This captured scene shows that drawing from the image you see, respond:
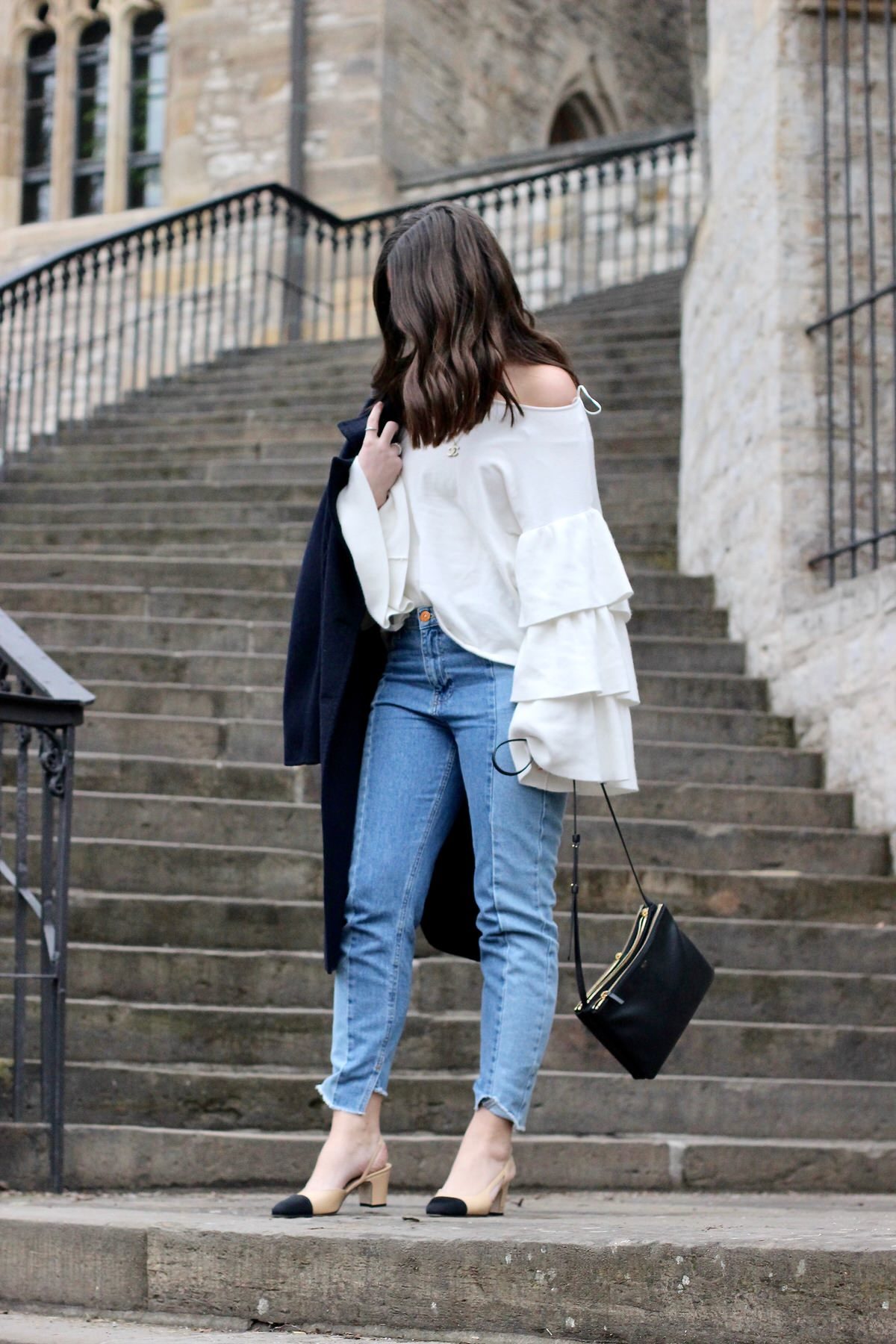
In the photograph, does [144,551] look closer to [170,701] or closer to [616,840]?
[170,701]

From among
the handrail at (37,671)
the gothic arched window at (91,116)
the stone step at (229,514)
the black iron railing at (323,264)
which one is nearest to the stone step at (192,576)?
the stone step at (229,514)

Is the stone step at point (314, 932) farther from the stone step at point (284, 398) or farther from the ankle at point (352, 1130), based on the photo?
the stone step at point (284, 398)

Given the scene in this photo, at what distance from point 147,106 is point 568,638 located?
55.9ft

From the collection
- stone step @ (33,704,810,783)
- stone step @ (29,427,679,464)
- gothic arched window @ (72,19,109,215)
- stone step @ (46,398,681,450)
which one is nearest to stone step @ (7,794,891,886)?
stone step @ (33,704,810,783)

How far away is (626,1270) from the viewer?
2527mm

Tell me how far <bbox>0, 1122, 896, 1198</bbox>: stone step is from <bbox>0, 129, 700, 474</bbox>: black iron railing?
11.3 meters

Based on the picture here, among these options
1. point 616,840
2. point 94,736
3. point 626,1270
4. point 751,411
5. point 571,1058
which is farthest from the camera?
point 751,411

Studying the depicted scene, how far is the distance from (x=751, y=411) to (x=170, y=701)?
8.75ft

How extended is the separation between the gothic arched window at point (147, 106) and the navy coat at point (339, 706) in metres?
16.2

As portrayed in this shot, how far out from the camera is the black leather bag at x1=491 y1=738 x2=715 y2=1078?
113 inches

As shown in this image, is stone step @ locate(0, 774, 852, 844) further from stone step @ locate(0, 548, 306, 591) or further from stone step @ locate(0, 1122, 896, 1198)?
stone step @ locate(0, 548, 306, 591)

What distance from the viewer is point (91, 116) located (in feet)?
61.9

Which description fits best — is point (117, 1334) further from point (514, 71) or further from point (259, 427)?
point (514, 71)

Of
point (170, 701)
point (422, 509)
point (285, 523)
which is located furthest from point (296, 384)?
point (422, 509)
